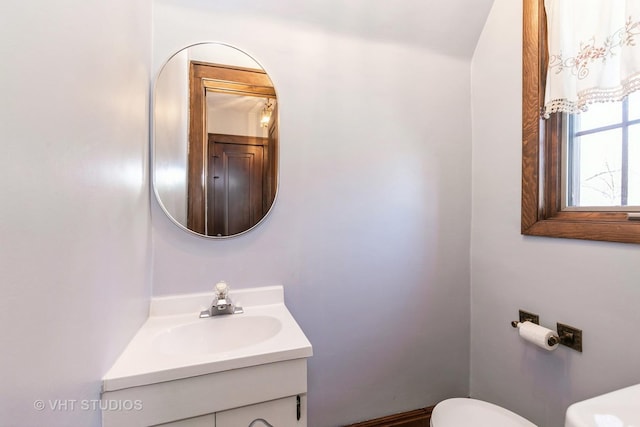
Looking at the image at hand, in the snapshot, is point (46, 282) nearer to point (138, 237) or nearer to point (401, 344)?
point (138, 237)

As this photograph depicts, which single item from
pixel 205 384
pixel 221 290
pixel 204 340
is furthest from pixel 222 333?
pixel 205 384

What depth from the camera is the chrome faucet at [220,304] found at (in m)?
1.15

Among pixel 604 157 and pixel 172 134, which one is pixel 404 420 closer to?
pixel 604 157

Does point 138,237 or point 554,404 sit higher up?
point 138,237

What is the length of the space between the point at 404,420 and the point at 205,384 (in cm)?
122

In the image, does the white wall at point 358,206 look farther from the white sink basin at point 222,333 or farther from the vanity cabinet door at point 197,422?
the vanity cabinet door at point 197,422

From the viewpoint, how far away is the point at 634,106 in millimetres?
994

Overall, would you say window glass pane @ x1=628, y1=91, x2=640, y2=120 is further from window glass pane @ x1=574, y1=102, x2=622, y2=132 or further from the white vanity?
the white vanity

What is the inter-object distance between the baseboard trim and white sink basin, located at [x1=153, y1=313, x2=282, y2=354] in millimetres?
779

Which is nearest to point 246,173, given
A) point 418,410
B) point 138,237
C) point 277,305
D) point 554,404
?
point 138,237

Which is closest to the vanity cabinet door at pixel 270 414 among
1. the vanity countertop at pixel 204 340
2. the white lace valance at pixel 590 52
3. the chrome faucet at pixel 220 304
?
the vanity countertop at pixel 204 340

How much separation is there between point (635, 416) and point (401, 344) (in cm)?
98

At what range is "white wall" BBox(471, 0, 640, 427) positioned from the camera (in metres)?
0.99

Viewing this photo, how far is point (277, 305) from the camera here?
4.17 feet
